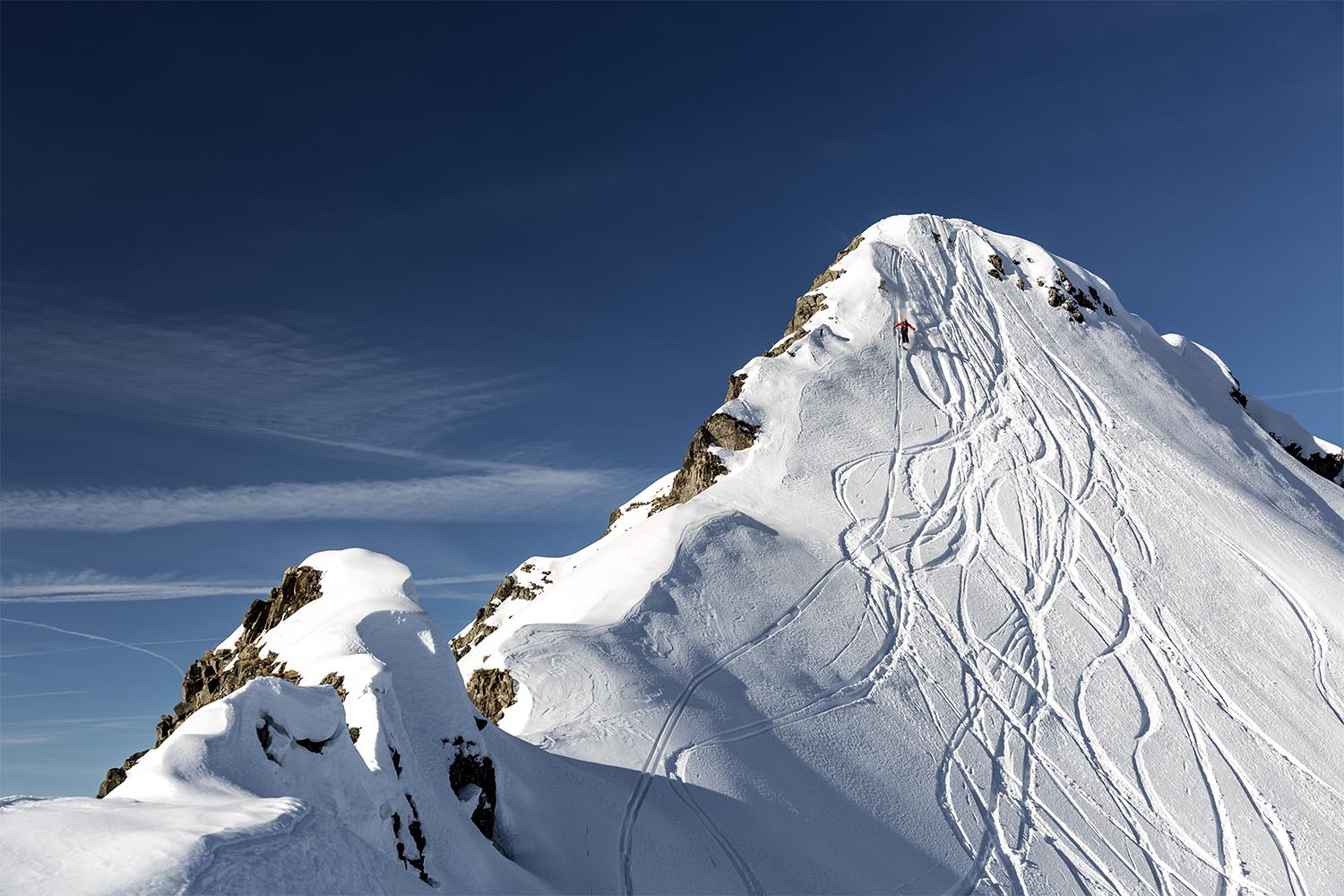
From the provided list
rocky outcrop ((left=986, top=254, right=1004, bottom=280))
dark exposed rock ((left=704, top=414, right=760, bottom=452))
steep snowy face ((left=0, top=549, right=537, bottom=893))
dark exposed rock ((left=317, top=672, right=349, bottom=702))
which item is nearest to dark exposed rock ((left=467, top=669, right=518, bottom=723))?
steep snowy face ((left=0, top=549, right=537, bottom=893))

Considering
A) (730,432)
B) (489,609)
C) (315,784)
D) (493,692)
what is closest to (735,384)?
(730,432)

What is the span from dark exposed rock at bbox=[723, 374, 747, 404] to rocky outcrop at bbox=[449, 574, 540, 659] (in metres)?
11.3

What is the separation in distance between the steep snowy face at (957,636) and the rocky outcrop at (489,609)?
372mm

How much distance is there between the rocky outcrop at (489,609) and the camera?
35.6 metres

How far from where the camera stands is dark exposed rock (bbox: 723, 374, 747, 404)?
3695 centimetres

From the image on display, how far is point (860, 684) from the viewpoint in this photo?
22.9m

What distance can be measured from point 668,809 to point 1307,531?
2825 cm

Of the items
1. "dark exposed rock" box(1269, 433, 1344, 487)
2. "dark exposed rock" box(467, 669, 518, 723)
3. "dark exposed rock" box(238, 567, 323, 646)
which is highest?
"dark exposed rock" box(1269, 433, 1344, 487)

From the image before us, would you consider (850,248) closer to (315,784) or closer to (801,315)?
(801,315)

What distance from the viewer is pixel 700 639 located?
936 inches

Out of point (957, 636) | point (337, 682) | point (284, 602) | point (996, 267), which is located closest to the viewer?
point (337, 682)

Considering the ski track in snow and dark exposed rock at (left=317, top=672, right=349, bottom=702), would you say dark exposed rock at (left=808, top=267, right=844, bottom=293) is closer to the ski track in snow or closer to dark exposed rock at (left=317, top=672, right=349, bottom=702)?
the ski track in snow

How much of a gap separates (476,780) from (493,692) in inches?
333

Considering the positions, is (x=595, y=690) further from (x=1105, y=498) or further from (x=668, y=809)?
(x=1105, y=498)
